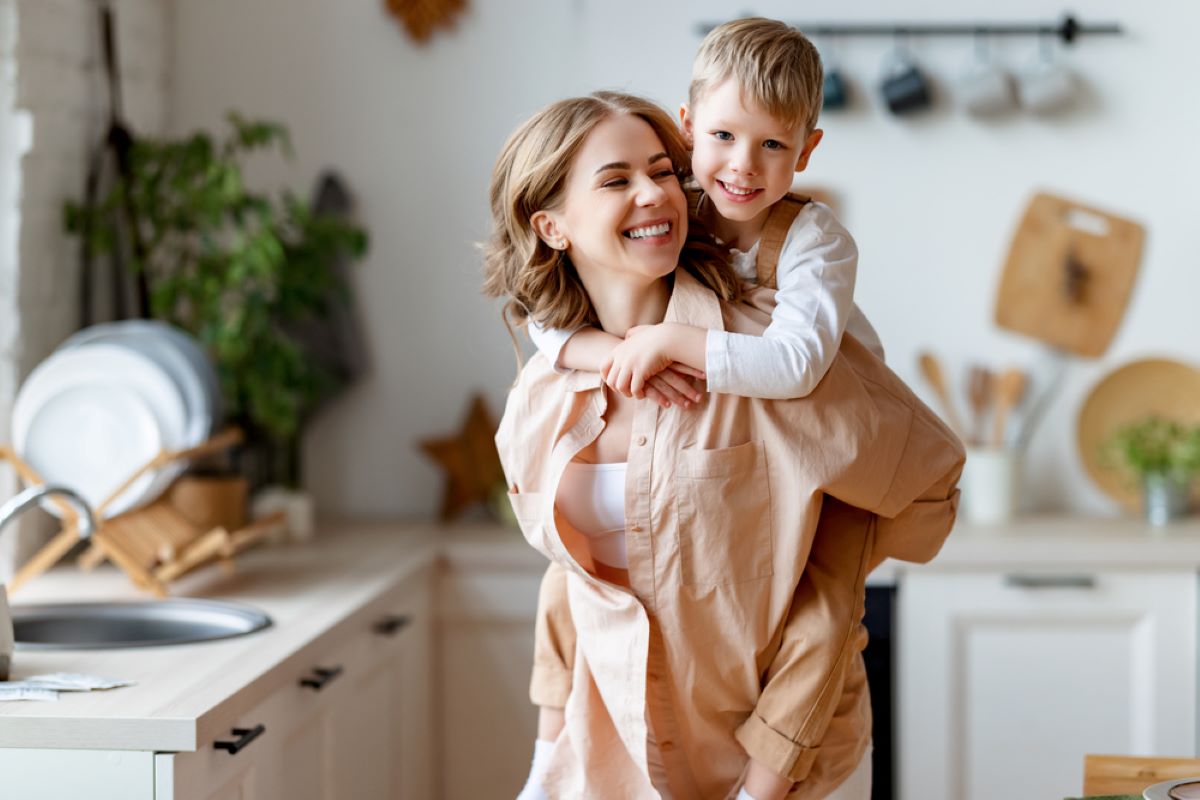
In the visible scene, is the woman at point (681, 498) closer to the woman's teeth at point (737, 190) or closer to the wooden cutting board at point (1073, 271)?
the woman's teeth at point (737, 190)

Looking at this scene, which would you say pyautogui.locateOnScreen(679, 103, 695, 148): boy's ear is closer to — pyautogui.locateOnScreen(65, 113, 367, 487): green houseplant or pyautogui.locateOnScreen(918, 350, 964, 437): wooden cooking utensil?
pyautogui.locateOnScreen(65, 113, 367, 487): green houseplant

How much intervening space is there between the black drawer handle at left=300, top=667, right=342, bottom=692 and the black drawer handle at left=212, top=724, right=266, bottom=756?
0.58 feet

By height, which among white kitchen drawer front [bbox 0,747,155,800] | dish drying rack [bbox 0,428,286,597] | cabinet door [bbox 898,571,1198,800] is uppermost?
dish drying rack [bbox 0,428,286,597]

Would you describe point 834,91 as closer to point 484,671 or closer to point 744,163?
point 484,671

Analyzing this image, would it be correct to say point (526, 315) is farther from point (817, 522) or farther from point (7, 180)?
point (7, 180)

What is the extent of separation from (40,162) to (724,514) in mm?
1753

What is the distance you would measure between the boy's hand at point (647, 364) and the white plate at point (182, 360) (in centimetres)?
120

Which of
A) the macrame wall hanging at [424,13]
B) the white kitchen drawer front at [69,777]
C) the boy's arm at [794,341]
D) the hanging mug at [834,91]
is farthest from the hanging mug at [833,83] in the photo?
the white kitchen drawer front at [69,777]

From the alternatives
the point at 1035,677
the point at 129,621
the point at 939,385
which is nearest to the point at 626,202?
the point at 129,621

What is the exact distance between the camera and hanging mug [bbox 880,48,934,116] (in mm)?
3035

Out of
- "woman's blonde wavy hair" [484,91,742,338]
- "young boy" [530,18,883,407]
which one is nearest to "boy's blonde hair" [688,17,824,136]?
"young boy" [530,18,883,407]

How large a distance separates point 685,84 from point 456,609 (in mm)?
1308

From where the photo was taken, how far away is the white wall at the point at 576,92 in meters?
3.12

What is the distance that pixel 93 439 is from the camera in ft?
7.39
